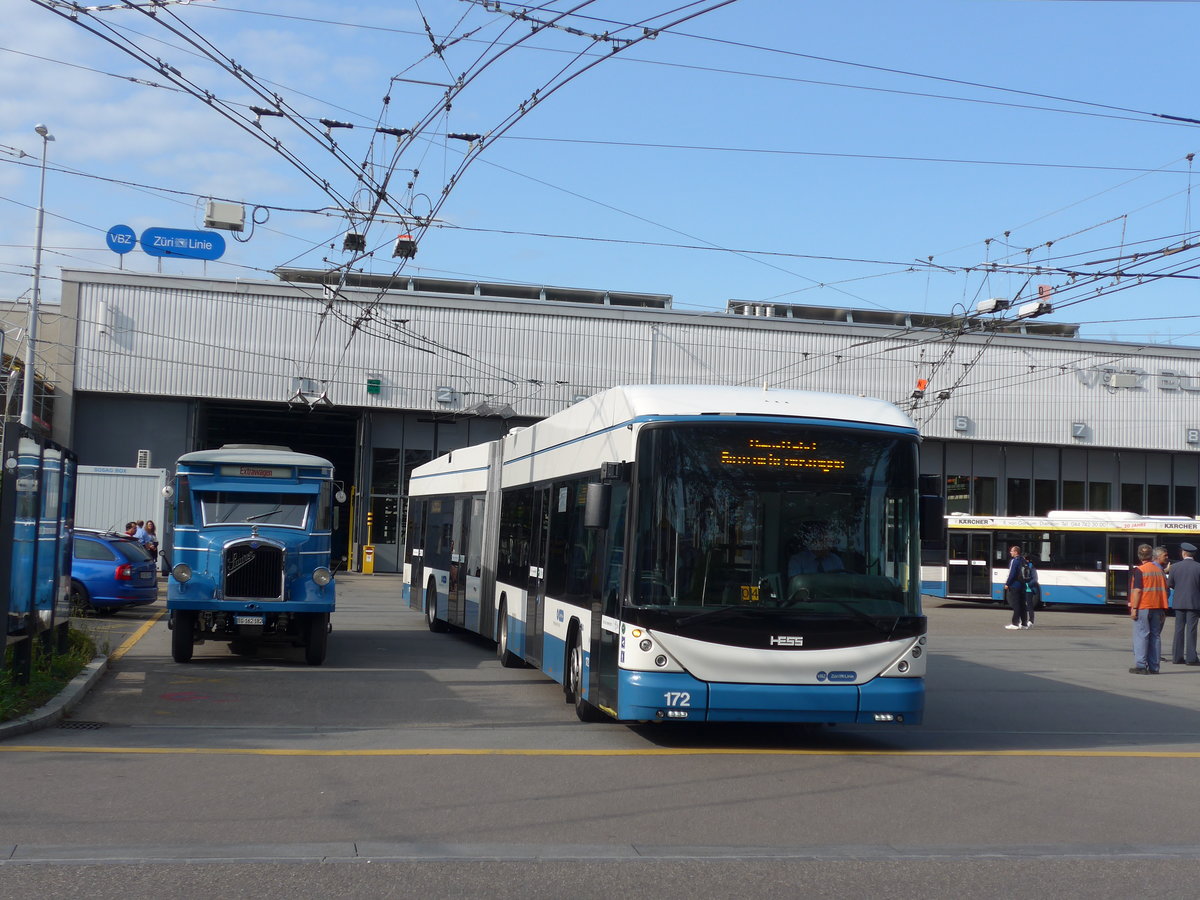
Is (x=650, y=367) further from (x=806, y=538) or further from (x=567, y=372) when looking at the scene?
(x=806, y=538)

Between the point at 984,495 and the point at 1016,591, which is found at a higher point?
the point at 984,495

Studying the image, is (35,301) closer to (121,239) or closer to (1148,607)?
(121,239)

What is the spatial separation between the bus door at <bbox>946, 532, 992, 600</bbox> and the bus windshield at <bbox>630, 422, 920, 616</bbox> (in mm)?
28141

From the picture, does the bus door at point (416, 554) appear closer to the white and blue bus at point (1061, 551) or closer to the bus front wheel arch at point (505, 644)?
the bus front wheel arch at point (505, 644)

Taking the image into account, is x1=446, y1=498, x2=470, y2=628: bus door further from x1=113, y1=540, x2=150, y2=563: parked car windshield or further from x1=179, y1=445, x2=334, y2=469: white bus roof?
x1=113, y1=540, x2=150, y2=563: parked car windshield

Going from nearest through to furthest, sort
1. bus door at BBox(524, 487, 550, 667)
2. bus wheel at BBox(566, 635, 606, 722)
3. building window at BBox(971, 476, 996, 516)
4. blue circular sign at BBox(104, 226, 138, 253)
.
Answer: bus wheel at BBox(566, 635, 606, 722)
bus door at BBox(524, 487, 550, 667)
blue circular sign at BBox(104, 226, 138, 253)
building window at BBox(971, 476, 996, 516)

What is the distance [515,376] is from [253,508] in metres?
29.2

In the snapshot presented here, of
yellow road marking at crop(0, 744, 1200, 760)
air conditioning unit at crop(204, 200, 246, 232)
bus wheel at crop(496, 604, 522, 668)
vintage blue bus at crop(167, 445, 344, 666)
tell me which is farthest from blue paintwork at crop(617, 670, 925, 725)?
air conditioning unit at crop(204, 200, 246, 232)

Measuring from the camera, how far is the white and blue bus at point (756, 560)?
1037 cm

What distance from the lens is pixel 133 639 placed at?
19828mm

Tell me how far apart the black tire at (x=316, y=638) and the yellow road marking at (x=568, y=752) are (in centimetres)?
637

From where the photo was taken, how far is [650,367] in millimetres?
47031

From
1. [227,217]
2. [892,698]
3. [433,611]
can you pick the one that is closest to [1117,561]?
[433,611]

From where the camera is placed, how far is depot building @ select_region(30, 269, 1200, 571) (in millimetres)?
43375
